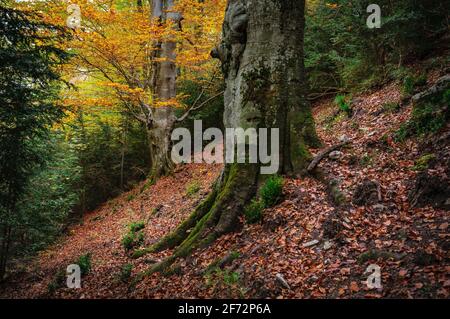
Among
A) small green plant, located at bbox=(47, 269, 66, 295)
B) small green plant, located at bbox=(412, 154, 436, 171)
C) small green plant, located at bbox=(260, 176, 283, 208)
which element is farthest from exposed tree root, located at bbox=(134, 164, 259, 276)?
small green plant, located at bbox=(412, 154, 436, 171)

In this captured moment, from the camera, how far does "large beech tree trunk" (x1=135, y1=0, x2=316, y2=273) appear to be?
562 centimetres

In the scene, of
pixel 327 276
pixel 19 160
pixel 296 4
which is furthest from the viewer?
pixel 19 160

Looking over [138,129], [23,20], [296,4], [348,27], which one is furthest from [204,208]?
[138,129]

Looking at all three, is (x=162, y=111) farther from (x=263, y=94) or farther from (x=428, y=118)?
(x=428, y=118)

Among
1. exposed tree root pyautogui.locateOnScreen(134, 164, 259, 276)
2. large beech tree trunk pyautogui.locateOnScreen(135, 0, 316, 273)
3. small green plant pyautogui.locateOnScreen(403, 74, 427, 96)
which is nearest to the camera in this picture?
exposed tree root pyautogui.locateOnScreen(134, 164, 259, 276)

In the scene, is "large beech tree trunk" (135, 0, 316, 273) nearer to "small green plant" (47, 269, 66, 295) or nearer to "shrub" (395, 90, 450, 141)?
"shrub" (395, 90, 450, 141)

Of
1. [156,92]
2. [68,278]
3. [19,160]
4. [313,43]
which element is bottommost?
[68,278]

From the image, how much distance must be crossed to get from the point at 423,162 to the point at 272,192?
2347mm

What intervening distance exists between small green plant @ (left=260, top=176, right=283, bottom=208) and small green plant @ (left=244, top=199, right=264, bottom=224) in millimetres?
107

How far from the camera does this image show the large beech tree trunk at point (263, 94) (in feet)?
18.4

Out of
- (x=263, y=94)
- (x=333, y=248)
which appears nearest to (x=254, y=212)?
(x=333, y=248)

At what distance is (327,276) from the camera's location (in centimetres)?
361

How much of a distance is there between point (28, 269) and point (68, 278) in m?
4.07
